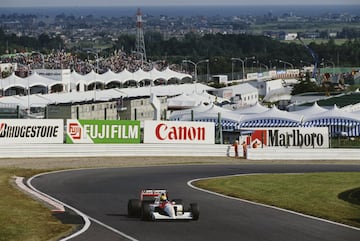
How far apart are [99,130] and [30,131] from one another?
3.49 metres

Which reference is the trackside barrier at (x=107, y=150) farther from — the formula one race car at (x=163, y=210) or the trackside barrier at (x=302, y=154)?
the formula one race car at (x=163, y=210)

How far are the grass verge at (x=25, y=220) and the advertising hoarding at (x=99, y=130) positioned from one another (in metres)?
15.8

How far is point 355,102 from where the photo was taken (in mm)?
78062

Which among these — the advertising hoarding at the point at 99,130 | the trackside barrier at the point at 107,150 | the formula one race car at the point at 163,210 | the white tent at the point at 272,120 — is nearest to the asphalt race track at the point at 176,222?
the formula one race car at the point at 163,210

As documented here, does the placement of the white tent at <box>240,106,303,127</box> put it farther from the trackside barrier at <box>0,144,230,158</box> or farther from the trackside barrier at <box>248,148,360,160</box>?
the trackside barrier at <box>0,144,230,158</box>

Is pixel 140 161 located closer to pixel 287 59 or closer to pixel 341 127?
pixel 341 127

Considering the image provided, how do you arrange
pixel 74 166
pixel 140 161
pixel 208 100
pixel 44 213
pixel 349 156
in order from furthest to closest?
pixel 208 100 < pixel 349 156 < pixel 140 161 < pixel 74 166 < pixel 44 213

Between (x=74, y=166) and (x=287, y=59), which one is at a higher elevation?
(x=287, y=59)

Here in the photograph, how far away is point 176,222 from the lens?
76.3ft

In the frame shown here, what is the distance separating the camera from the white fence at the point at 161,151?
45156 mm

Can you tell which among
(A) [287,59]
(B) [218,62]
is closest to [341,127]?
(B) [218,62]

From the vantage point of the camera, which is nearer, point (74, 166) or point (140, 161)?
point (74, 166)

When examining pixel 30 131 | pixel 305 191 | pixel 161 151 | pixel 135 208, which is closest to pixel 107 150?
pixel 161 151

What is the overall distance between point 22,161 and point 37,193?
12715 millimetres
